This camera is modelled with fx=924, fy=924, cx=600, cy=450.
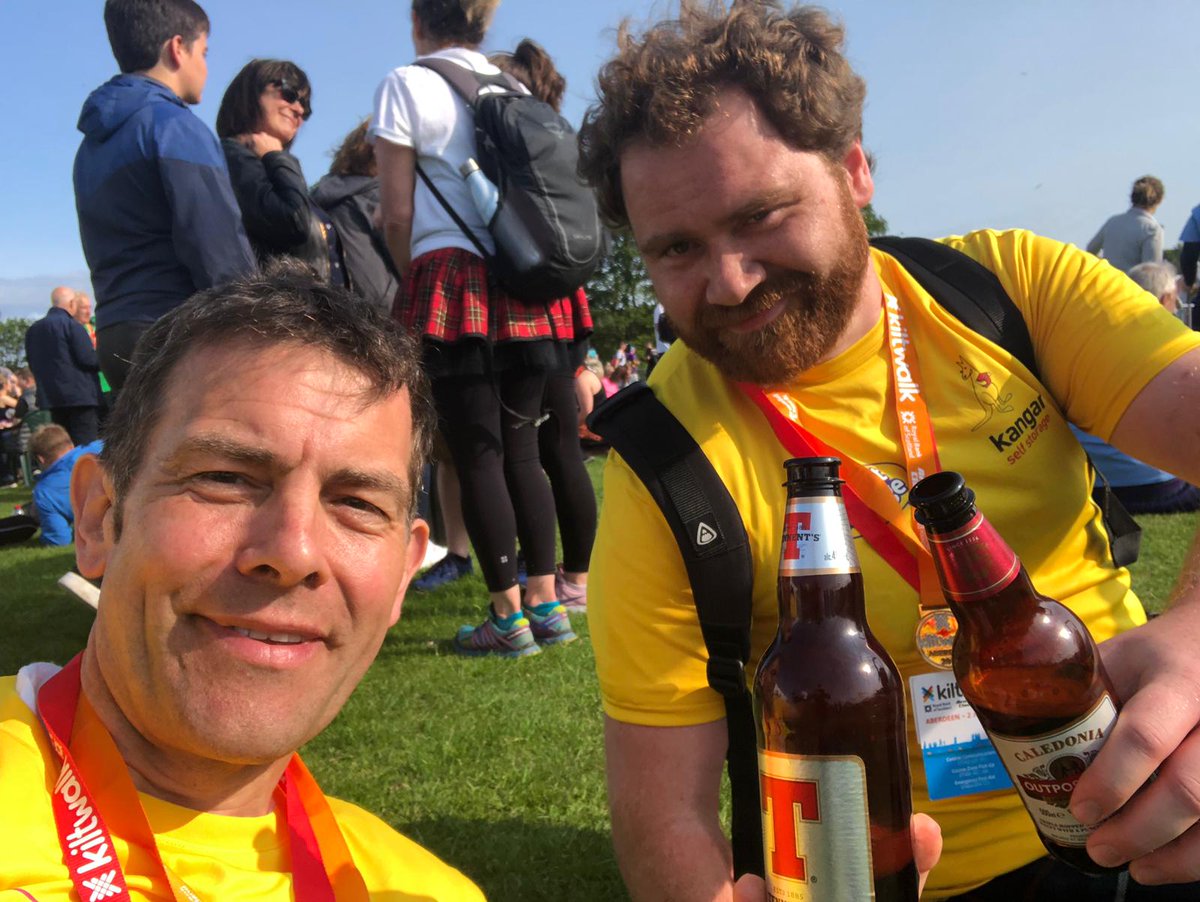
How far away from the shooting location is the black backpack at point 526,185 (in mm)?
4336

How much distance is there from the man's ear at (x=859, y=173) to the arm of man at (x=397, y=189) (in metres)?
2.64

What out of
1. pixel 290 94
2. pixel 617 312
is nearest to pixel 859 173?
pixel 290 94

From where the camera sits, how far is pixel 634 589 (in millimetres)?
1963

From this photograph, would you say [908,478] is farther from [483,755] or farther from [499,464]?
[499,464]

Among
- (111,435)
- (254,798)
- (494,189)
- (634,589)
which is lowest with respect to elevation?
(254,798)

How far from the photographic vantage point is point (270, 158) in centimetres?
480

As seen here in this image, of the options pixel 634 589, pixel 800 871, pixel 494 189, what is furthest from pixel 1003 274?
pixel 494 189

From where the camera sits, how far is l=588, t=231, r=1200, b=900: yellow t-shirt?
1.91 m

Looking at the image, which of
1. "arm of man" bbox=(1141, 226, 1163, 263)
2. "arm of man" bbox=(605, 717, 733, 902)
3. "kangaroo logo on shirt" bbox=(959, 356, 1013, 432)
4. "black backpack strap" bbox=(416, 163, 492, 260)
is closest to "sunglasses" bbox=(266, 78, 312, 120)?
"black backpack strap" bbox=(416, 163, 492, 260)

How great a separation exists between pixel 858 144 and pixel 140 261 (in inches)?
128

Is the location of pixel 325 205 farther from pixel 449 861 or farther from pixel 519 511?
pixel 449 861

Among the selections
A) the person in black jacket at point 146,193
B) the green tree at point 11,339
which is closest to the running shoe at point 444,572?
the person in black jacket at point 146,193

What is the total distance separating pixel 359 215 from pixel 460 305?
210cm

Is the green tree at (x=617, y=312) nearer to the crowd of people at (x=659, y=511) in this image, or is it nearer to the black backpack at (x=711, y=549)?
the crowd of people at (x=659, y=511)
